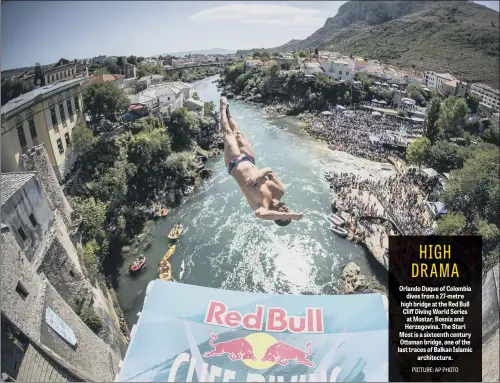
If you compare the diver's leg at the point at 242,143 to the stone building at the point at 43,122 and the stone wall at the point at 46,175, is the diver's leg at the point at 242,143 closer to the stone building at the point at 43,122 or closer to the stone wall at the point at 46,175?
the stone building at the point at 43,122

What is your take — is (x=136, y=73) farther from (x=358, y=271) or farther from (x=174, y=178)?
(x=358, y=271)

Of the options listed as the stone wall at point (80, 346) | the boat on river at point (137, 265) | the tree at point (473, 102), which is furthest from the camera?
the tree at point (473, 102)

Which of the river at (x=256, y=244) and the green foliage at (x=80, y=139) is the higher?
the green foliage at (x=80, y=139)

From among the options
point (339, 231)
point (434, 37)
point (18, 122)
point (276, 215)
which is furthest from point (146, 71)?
point (276, 215)

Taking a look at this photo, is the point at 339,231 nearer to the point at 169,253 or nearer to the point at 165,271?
the point at 169,253

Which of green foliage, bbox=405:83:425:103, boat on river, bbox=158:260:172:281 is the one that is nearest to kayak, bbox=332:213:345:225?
boat on river, bbox=158:260:172:281

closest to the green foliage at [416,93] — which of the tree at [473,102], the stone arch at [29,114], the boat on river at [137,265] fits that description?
the tree at [473,102]
